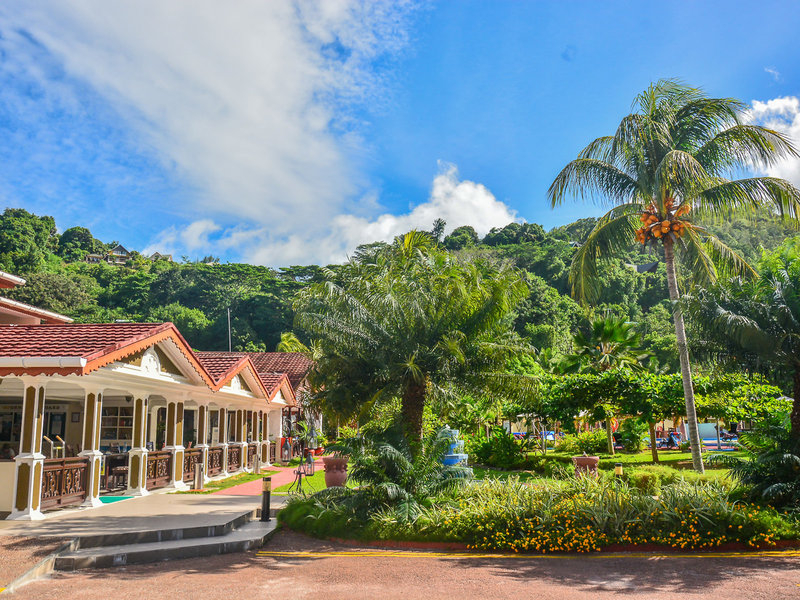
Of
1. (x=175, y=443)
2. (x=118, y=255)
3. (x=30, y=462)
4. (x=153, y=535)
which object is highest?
(x=118, y=255)

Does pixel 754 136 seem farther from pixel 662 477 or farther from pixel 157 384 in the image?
pixel 157 384

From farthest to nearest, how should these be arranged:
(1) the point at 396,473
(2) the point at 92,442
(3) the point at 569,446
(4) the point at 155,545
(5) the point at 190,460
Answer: (3) the point at 569,446
(5) the point at 190,460
(2) the point at 92,442
(1) the point at 396,473
(4) the point at 155,545

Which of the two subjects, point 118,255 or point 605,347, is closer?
point 605,347

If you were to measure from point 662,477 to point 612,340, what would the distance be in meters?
18.8

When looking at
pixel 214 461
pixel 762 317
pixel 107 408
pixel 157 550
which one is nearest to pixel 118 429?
pixel 107 408

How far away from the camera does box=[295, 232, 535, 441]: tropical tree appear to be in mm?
13125

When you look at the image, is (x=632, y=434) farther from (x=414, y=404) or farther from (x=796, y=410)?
(x=414, y=404)

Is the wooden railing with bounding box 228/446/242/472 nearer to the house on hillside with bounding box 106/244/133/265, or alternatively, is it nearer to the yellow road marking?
the yellow road marking

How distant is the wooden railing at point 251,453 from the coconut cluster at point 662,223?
17082 mm

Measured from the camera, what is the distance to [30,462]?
38.5 feet

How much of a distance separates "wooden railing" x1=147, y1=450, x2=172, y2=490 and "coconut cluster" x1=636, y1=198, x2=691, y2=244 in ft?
46.4

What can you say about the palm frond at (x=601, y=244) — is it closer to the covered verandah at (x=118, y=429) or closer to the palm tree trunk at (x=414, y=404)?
the palm tree trunk at (x=414, y=404)

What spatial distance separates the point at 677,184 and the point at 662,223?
102 centimetres

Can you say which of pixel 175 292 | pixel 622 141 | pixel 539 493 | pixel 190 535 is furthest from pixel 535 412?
pixel 175 292
